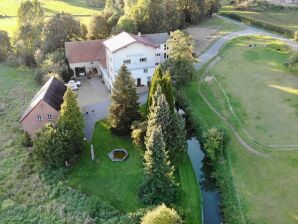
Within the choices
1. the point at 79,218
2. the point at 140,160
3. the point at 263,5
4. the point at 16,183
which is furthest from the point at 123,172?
the point at 263,5

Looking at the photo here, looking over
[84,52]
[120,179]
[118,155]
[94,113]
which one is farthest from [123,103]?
[84,52]

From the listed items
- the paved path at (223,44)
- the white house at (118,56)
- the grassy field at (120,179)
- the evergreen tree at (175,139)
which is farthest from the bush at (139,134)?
the white house at (118,56)

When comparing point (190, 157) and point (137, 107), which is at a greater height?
point (137, 107)

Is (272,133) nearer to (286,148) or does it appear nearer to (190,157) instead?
(286,148)

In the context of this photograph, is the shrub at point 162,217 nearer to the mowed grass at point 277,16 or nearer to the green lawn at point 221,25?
the green lawn at point 221,25

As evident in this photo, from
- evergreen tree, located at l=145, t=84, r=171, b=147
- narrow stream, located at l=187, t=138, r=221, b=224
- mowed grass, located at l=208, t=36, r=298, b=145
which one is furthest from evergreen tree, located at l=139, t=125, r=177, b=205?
mowed grass, located at l=208, t=36, r=298, b=145

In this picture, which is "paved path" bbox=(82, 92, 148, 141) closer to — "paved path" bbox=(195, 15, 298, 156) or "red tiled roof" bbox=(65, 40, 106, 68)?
"red tiled roof" bbox=(65, 40, 106, 68)
